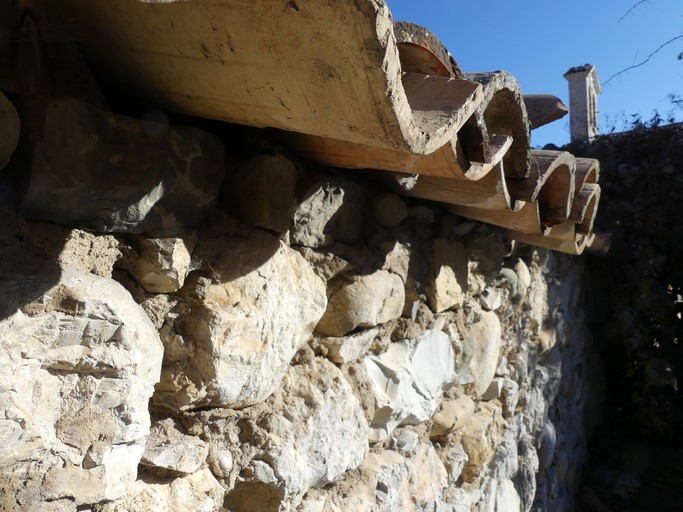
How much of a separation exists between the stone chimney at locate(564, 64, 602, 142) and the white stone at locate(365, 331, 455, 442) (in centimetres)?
705

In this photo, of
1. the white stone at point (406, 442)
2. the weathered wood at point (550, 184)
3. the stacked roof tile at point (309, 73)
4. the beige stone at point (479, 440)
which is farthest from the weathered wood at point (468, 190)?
the beige stone at point (479, 440)

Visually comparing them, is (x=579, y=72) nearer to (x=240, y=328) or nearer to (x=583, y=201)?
(x=583, y=201)

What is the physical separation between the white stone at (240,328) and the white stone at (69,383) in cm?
11

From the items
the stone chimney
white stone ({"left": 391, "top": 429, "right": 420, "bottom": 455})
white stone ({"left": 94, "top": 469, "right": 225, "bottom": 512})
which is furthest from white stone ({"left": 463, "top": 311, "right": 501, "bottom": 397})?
the stone chimney

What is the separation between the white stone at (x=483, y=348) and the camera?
2.06 meters

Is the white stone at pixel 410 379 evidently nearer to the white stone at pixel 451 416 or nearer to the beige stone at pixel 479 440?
the white stone at pixel 451 416

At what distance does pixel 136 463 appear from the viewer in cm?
89

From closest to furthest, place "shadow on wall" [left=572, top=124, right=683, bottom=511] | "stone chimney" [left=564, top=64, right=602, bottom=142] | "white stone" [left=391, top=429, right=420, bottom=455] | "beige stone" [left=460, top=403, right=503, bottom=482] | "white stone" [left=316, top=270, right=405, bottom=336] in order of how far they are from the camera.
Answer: "white stone" [left=316, top=270, right=405, bottom=336] < "white stone" [left=391, top=429, right=420, bottom=455] < "beige stone" [left=460, top=403, right=503, bottom=482] < "shadow on wall" [left=572, top=124, right=683, bottom=511] < "stone chimney" [left=564, top=64, right=602, bottom=142]

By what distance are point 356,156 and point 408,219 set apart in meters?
0.57

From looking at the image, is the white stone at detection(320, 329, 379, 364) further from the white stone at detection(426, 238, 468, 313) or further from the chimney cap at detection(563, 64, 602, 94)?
the chimney cap at detection(563, 64, 602, 94)

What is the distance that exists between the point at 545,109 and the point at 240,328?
1568mm

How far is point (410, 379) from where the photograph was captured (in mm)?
1645

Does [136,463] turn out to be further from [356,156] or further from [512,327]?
[512,327]

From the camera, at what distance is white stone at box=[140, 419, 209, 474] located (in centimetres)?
95
